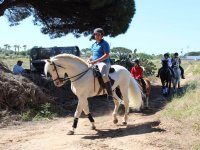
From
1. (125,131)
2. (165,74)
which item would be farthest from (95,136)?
(165,74)

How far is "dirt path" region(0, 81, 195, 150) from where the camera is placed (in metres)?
8.34

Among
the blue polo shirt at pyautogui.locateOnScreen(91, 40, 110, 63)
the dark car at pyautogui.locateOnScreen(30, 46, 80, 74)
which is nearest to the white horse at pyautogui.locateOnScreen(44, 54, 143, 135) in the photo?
the blue polo shirt at pyautogui.locateOnScreen(91, 40, 110, 63)

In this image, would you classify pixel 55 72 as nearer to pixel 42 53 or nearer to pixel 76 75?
pixel 76 75

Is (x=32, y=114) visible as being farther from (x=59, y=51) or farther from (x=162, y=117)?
(x=59, y=51)

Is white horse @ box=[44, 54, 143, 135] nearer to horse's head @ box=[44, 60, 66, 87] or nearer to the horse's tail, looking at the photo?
horse's head @ box=[44, 60, 66, 87]

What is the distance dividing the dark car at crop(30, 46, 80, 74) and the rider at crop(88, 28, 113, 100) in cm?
1065

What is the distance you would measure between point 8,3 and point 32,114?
7777mm

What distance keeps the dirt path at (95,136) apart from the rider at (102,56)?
1.27 meters

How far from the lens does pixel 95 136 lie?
9461 mm

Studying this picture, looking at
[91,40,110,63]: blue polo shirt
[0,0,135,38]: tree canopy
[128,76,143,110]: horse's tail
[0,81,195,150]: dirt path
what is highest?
[0,0,135,38]: tree canopy

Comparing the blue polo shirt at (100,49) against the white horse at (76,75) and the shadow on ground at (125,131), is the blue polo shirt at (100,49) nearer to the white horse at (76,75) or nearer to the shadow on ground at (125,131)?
the white horse at (76,75)

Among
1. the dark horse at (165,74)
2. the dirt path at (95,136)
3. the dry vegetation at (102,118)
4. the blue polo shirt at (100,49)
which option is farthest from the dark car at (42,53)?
the blue polo shirt at (100,49)

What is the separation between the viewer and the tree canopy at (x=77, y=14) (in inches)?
726

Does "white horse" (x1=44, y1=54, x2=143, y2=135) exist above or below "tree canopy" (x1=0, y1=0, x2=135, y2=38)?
below
